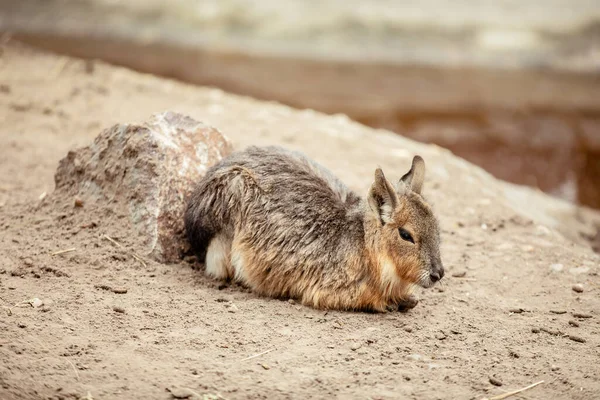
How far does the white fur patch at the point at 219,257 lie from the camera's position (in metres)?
5.27

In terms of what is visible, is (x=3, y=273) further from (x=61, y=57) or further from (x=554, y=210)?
(x=554, y=210)

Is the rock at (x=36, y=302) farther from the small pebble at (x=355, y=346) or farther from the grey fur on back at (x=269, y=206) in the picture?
the small pebble at (x=355, y=346)

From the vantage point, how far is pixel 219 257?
5266 millimetres

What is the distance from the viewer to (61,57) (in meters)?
10.3

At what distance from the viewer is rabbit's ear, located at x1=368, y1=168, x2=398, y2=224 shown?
4949 mm

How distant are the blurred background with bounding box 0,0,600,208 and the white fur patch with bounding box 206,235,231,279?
22.5 feet

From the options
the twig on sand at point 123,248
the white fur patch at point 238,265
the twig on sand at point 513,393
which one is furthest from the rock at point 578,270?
the twig on sand at point 123,248

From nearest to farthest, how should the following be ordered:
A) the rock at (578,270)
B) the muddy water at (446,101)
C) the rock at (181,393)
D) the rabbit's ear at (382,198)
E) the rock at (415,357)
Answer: the rock at (181,393) → the rock at (415,357) → the rabbit's ear at (382,198) → the rock at (578,270) → the muddy water at (446,101)

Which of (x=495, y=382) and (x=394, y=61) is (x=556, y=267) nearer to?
(x=495, y=382)

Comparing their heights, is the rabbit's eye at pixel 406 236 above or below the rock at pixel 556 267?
above

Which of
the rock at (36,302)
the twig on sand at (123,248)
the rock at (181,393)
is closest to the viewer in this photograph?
the rock at (181,393)

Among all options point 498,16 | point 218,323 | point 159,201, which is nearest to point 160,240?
point 159,201

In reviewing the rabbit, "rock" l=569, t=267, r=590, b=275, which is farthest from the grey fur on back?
"rock" l=569, t=267, r=590, b=275

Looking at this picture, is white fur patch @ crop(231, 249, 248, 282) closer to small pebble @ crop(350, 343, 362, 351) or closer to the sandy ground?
the sandy ground
